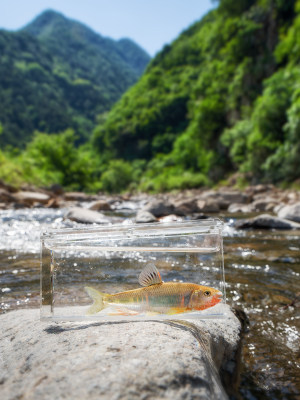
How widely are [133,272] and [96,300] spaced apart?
0.27 meters

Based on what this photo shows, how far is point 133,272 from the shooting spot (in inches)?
81.0

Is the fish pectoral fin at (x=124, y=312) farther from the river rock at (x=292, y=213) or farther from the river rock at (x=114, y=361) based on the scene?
the river rock at (x=292, y=213)

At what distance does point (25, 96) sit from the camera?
96.5 meters

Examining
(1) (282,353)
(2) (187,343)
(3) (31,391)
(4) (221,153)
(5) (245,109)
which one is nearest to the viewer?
(3) (31,391)

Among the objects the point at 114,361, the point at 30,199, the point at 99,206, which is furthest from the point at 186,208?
the point at 114,361

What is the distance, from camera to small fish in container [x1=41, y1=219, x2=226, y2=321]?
189 cm

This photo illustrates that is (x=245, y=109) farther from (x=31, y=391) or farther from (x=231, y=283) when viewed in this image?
(x=31, y=391)

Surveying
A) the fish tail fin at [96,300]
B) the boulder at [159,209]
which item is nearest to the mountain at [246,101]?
the boulder at [159,209]

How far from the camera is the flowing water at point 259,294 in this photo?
6.56 feet

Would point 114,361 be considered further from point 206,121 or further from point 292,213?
point 206,121

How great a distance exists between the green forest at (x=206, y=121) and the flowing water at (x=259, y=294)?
584 inches

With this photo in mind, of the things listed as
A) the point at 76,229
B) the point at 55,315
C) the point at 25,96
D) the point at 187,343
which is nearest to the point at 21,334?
the point at 55,315

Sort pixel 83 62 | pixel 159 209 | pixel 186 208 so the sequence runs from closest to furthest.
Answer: pixel 159 209
pixel 186 208
pixel 83 62

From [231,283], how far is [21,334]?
2492 mm
